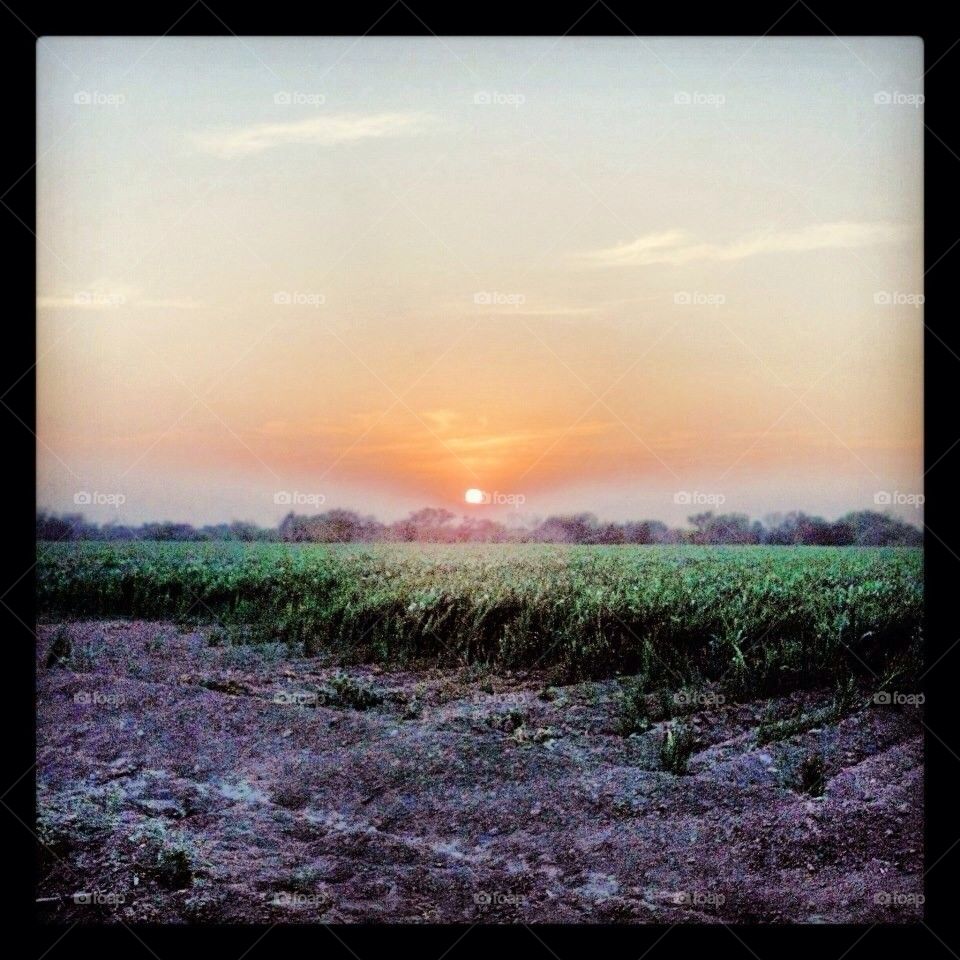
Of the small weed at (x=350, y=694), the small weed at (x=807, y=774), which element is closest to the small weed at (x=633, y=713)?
the small weed at (x=807, y=774)

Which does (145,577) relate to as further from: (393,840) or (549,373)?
(549,373)

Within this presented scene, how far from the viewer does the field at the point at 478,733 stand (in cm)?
486

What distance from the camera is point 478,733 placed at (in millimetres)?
5043

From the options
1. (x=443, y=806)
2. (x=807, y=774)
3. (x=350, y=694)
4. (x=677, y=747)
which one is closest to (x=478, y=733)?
(x=443, y=806)

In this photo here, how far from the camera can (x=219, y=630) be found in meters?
5.26

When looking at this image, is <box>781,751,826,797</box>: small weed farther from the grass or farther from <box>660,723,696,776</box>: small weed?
<box>660,723,696,776</box>: small weed

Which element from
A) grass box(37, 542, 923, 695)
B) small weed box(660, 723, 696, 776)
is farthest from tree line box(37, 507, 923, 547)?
small weed box(660, 723, 696, 776)

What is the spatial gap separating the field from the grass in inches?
0.5

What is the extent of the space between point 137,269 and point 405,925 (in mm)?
3453

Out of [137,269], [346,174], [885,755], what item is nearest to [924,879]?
[885,755]

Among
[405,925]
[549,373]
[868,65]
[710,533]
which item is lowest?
[405,925]

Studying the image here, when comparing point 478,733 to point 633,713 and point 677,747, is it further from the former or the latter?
point 677,747

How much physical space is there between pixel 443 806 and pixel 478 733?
14.9 inches

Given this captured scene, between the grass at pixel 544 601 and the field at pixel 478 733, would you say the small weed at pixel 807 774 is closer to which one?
the field at pixel 478 733
